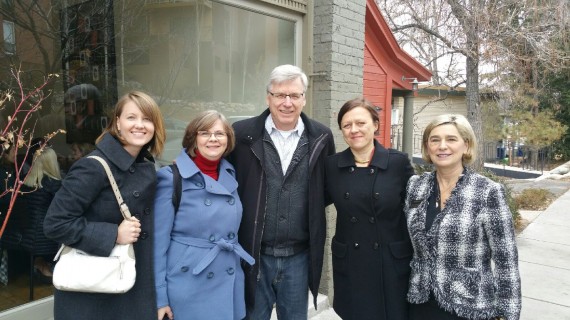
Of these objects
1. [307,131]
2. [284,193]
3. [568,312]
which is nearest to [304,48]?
[307,131]

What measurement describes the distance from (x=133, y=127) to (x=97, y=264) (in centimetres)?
64

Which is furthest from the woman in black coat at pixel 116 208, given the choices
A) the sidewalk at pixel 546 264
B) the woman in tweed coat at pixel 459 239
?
the sidewalk at pixel 546 264

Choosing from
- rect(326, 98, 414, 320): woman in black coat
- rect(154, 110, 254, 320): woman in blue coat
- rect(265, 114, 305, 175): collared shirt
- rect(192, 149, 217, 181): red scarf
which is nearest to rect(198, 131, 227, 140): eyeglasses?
rect(154, 110, 254, 320): woman in blue coat

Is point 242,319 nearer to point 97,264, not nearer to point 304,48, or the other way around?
point 97,264

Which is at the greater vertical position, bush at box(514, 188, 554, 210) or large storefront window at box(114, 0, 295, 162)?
large storefront window at box(114, 0, 295, 162)

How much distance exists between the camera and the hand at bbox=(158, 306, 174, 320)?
2199mm

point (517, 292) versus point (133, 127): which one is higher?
point (133, 127)

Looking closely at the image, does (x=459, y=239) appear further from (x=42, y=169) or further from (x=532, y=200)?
(x=532, y=200)

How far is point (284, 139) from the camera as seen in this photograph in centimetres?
269

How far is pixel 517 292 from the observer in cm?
211

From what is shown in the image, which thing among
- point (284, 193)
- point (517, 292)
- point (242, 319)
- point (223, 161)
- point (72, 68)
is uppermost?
point (72, 68)

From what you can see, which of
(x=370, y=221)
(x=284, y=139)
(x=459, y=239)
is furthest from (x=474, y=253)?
(x=284, y=139)

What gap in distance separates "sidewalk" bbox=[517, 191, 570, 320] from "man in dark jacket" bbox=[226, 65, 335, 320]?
3.21 m

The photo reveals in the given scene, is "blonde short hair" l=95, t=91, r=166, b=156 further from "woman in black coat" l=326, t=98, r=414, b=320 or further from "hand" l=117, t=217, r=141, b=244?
"woman in black coat" l=326, t=98, r=414, b=320
